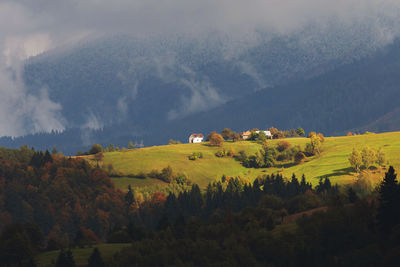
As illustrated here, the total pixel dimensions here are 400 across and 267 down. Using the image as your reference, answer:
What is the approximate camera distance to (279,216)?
16838cm

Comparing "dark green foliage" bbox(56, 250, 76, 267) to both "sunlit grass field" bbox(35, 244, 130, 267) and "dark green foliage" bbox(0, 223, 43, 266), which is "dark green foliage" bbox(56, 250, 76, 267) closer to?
"sunlit grass field" bbox(35, 244, 130, 267)

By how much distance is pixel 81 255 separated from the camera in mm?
141125

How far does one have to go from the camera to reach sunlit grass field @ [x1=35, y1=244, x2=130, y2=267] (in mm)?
134587

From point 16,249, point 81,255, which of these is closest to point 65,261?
point 81,255

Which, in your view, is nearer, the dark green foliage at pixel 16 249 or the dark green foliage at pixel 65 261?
the dark green foliage at pixel 65 261

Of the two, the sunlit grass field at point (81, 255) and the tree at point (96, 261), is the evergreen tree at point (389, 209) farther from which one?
the sunlit grass field at point (81, 255)

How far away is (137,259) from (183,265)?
33.2 ft

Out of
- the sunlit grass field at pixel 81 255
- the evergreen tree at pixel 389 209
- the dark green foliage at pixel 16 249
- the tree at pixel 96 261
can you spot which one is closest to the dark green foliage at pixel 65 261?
the tree at pixel 96 261

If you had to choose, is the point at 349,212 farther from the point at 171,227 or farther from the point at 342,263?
the point at 171,227

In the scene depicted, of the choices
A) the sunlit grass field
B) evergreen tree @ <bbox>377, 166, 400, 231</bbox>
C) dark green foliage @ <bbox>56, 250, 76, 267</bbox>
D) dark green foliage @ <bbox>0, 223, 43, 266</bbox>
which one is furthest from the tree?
evergreen tree @ <bbox>377, 166, 400, 231</bbox>

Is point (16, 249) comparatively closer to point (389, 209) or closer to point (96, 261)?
point (96, 261)

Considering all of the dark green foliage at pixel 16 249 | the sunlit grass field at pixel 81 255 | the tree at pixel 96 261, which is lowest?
the tree at pixel 96 261

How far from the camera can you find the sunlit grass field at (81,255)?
442 feet

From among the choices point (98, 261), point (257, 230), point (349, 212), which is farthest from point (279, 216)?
point (98, 261)
